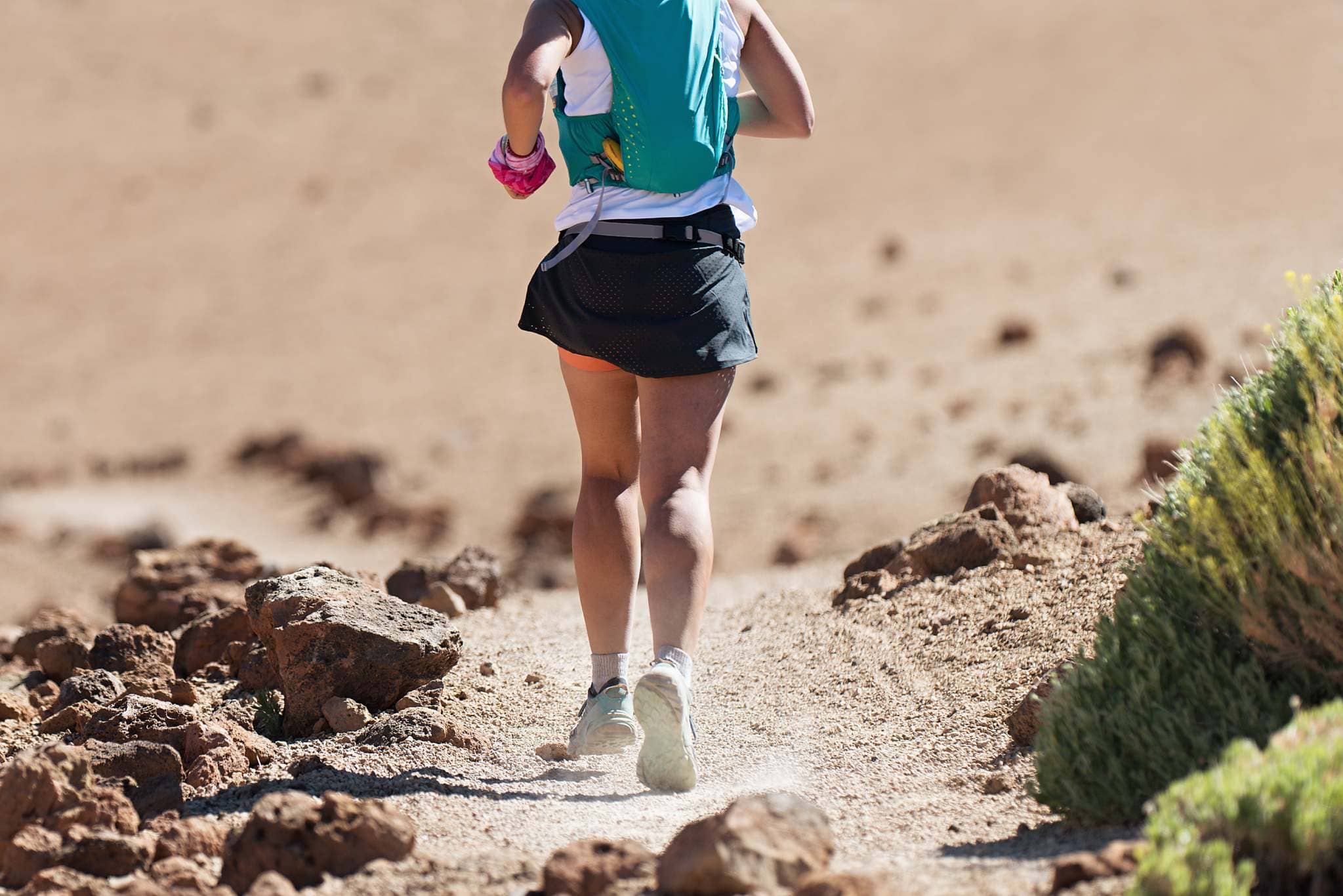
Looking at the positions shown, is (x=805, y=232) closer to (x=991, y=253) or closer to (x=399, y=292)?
(x=991, y=253)

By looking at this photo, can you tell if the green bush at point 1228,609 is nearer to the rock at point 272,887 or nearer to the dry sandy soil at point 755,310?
the dry sandy soil at point 755,310

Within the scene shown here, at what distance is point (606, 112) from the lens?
3.23 m

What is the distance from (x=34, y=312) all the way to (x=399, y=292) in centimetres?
616

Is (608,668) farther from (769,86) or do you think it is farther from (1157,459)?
(1157,459)

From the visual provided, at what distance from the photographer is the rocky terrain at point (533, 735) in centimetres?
255

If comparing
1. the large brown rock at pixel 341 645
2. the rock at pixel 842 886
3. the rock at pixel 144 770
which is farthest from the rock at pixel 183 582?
the rock at pixel 842 886

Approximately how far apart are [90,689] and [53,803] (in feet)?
4.00

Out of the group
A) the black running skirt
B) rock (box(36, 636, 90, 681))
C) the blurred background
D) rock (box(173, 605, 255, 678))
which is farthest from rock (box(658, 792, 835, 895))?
the blurred background

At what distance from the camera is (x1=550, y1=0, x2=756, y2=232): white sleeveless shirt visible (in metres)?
3.18

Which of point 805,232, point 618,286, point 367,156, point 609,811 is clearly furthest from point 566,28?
point 367,156

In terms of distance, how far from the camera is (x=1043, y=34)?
1101 inches

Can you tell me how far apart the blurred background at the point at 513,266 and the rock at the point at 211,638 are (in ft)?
10.6

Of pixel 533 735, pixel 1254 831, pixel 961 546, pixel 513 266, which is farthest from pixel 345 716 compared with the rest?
pixel 513 266

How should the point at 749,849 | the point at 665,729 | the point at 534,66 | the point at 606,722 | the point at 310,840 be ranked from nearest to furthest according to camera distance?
the point at 749,849, the point at 310,840, the point at 534,66, the point at 665,729, the point at 606,722
